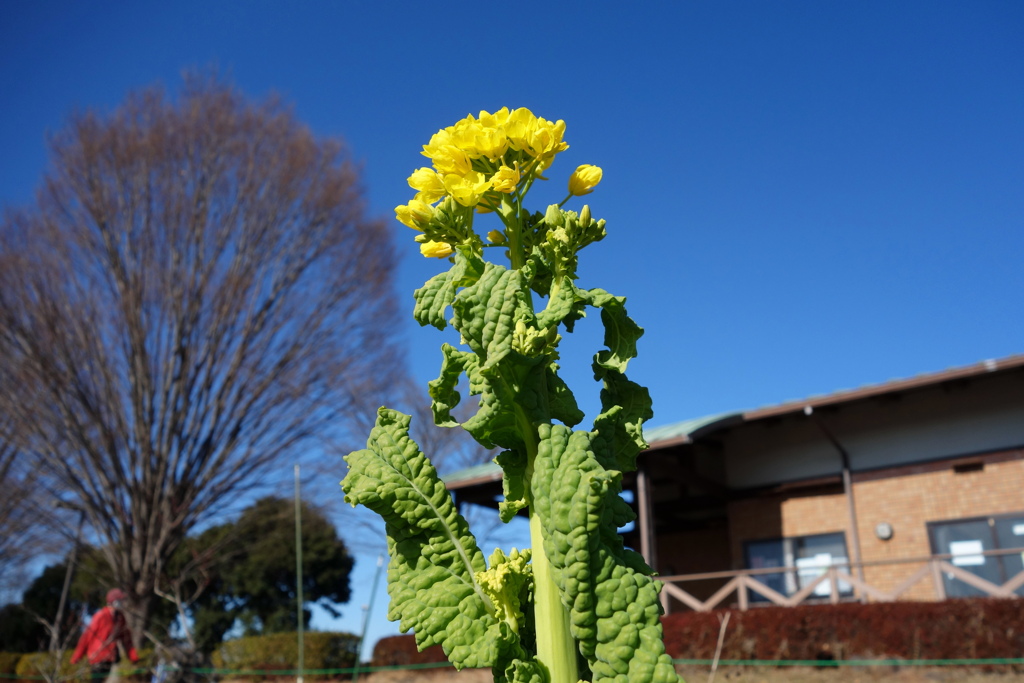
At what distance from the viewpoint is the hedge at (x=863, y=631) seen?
21.8 ft

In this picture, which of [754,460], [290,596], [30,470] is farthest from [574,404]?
[290,596]

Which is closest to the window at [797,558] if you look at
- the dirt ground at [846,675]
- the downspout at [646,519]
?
the downspout at [646,519]

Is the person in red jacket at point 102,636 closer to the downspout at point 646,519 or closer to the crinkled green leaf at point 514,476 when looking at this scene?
the downspout at point 646,519

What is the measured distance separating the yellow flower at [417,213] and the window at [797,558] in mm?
10622

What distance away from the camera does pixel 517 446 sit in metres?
1.63

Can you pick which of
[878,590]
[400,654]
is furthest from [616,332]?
[400,654]

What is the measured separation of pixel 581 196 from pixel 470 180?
0.30m

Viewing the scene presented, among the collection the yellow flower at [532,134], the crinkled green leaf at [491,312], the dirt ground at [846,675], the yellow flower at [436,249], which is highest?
the yellow flower at [532,134]

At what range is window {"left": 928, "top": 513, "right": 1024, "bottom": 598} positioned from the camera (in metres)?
9.30

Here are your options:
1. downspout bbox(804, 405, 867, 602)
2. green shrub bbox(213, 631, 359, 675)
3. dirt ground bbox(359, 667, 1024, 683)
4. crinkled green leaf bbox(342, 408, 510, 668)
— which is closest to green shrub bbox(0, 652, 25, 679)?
green shrub bbox(213, 631, 359, 675)

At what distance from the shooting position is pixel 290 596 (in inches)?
698

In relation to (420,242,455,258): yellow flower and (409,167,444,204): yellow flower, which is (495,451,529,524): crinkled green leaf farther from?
(409,167,444,204): yellow flower

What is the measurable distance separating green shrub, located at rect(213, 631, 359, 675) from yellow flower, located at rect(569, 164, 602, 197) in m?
11.0

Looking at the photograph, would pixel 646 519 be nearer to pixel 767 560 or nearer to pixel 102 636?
pixel 767 560
